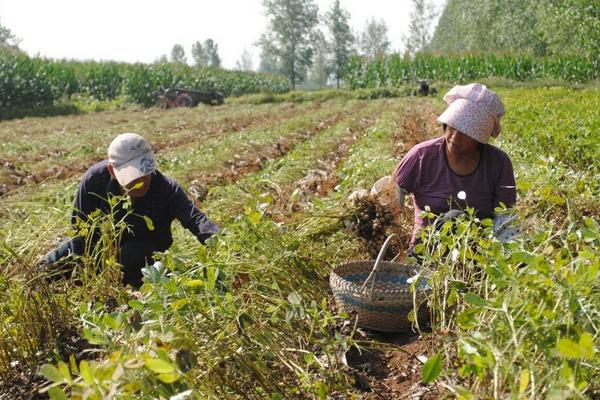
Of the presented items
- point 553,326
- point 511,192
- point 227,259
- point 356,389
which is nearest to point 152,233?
point 227,259

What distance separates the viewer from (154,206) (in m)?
3.66

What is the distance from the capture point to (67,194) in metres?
6.70

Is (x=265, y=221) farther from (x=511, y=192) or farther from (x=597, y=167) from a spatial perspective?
(x=597, y=167)

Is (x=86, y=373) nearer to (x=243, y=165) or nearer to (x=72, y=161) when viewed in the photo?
(x=243, y=165)

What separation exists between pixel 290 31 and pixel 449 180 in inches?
2458

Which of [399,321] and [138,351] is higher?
[138,351]

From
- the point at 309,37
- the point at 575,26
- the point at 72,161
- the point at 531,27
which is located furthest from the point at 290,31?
the point at 72,161

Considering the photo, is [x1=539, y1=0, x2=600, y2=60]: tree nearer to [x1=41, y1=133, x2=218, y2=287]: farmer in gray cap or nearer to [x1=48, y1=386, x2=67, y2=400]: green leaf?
[x1=41, y1=133, x2=218, y2=287]: farmer in gray cap

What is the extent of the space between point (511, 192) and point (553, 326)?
88.1 inches

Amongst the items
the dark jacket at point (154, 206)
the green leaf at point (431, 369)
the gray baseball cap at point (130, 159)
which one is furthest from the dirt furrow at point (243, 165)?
the green leaf at point (431, 369)

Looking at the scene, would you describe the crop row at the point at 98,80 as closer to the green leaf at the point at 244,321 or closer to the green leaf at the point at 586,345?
the green leaf at the point at 244,321

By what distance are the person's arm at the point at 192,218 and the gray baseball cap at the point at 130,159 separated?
34 centimetres

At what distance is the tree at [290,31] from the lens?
63406 millimetres

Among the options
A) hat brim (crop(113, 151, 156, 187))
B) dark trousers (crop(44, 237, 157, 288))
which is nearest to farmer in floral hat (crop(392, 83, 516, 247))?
hat brim (crop(113, 151, 156, 187))
